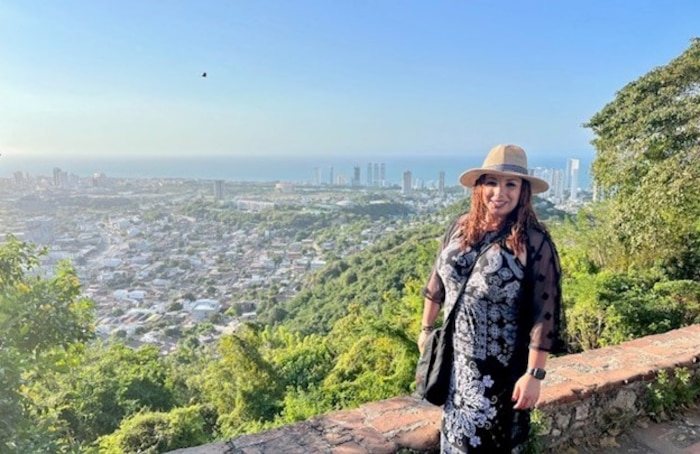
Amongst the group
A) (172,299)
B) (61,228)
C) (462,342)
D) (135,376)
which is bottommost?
(172,299)

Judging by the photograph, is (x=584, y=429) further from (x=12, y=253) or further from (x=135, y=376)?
(x=135, y=376)

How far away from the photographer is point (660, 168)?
4148mm

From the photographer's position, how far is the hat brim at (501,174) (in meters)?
1.12

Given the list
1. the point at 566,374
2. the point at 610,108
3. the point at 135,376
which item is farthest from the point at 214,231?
the point at 566,374

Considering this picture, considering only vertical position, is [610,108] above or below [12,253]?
above

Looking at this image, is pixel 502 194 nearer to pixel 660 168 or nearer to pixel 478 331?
pixel 478 331

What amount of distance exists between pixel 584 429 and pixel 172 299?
58.8ft

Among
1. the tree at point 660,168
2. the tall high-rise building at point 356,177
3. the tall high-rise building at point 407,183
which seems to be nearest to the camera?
the tree at point 660,168

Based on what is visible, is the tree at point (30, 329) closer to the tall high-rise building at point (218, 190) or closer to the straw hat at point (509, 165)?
the straw hat at point (509, 165)

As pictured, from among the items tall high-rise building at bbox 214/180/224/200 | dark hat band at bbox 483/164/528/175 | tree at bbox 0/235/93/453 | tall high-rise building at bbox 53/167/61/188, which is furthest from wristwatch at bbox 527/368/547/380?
tall high-rise building at bbox 214/180/224/200

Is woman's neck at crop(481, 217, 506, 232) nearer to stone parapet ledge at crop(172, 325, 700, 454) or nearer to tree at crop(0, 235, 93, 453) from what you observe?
stone parapet ledge at crop(172, 325, 700, 454)

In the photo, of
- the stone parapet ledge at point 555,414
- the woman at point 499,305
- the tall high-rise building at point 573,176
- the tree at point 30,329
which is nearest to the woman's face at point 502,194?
the woman at point 499,305

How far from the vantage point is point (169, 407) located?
22.4 feet

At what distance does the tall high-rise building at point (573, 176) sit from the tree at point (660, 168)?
6.29 metres
